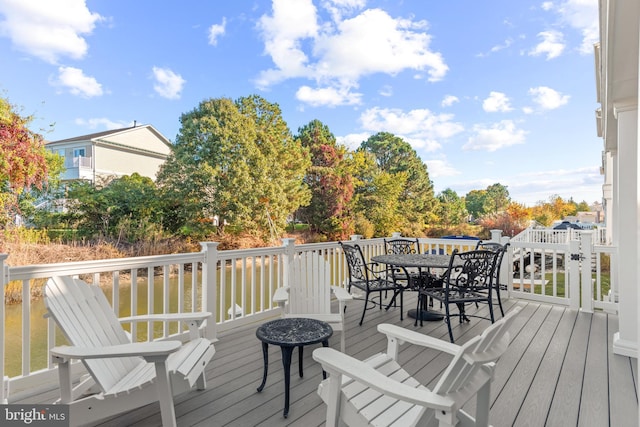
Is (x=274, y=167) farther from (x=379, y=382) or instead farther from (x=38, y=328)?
(x=379, y=382)

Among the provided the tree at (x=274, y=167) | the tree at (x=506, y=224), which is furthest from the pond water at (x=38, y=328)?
the tree at (x=506, y=224)

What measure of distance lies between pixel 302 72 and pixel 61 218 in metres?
13.8

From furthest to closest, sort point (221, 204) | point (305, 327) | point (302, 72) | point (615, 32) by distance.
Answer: point (302, 72) → point (221, 204) → point (305, 327) → point (615, 32)

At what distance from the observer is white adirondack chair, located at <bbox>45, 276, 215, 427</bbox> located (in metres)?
1.74

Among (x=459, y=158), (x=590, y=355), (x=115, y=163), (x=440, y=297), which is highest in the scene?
(x=459, y=158)

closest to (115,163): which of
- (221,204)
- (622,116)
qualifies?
(221,204)

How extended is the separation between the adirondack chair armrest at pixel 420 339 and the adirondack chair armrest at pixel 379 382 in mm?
363

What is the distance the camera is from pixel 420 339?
69.6 inches

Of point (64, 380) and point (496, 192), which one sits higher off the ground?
point (496, 192)

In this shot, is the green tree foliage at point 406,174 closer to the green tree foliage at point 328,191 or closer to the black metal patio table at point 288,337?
the green tree foliage at point 328,191

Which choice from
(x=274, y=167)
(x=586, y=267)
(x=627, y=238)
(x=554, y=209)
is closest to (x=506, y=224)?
(x=274, y=167)

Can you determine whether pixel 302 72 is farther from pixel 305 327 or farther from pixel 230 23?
pixel 305 327

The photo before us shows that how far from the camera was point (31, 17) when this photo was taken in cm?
998

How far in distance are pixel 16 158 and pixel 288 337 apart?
9.58 m
